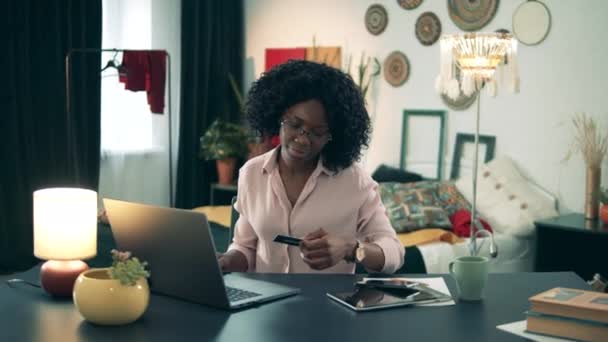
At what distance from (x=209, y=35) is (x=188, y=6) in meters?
0.26

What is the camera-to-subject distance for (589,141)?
3941 mm

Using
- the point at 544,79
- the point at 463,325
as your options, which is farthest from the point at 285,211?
the point at 544,79

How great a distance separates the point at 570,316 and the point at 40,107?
4.10 meters

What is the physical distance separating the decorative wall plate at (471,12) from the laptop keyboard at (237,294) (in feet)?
10.2

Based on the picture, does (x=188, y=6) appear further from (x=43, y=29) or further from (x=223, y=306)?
(x=223, y=306)

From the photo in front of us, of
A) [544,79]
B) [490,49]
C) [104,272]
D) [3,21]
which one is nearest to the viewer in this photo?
[104,272]

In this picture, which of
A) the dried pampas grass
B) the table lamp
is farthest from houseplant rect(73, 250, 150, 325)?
the dried pampas grass

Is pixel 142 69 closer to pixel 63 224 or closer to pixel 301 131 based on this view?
pixel 301 131

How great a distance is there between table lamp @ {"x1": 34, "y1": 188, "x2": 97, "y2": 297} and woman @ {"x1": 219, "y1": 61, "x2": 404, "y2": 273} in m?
0.40

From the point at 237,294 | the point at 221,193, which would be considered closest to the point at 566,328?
the point at 237,294

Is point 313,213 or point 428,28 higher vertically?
point 428,28

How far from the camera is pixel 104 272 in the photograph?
5.26 feet

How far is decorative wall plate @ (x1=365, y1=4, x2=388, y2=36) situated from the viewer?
4.91 metres

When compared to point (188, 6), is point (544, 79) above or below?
below
